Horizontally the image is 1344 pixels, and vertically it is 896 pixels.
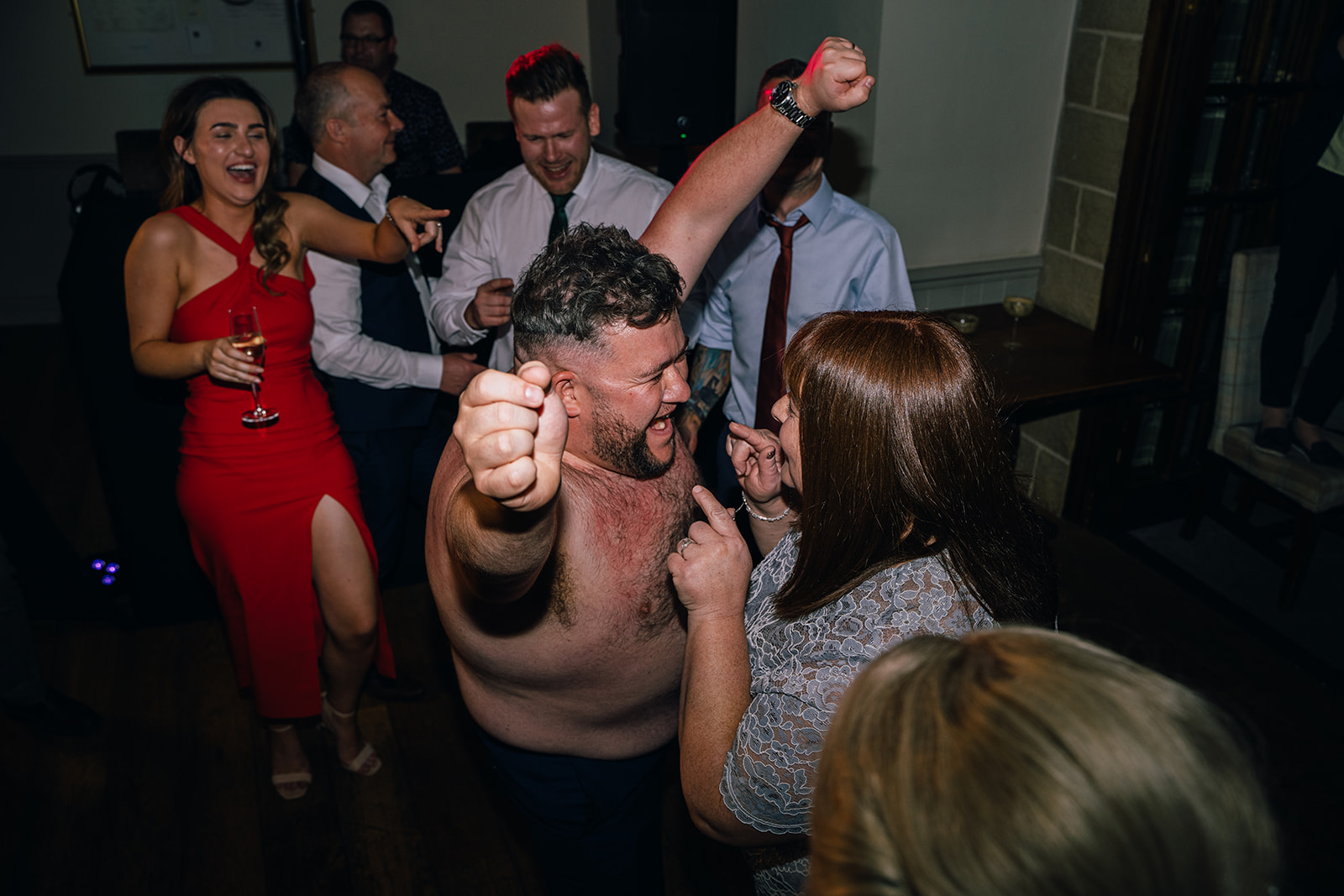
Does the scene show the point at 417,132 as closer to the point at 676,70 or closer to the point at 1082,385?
the point at 676,70

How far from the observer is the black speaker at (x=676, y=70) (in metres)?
3.69

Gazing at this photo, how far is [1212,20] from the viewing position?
2922mm

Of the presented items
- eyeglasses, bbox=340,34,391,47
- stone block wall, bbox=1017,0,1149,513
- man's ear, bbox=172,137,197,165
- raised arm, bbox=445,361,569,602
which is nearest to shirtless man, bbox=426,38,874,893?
raised arm, bbox=445,361,569,602

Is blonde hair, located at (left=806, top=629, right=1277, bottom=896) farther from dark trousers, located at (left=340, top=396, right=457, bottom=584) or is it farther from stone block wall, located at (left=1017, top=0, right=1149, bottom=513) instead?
stone block wall, located at (left=1017, top=0, right=1149, bottom=513)

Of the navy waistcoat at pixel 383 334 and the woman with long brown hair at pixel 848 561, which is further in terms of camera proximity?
the navy waistcoat at pixel 383 334

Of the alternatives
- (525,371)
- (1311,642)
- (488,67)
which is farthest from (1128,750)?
(488,67)

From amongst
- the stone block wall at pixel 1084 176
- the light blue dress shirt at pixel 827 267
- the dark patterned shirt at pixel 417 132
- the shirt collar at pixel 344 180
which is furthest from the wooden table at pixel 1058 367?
the dark patterned shirt at pixel 417 132

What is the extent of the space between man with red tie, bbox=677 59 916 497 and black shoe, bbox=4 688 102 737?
189 cm

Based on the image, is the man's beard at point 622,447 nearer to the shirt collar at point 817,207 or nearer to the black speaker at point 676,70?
the shirt collar at point 817,207

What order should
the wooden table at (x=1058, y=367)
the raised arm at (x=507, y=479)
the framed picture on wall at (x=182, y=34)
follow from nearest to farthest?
the raised arm at (x=507, y=479) < the wooden table at (x=1058, y=367) < the framed picture on wall at (x=182, y=34)

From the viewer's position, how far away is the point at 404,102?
4258mm

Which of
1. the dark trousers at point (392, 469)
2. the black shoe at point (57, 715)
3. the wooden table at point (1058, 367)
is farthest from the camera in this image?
the wooden table at point (1058, 367)

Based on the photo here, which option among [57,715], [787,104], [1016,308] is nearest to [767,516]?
[787,104]

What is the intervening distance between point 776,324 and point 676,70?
1782 millimetres
